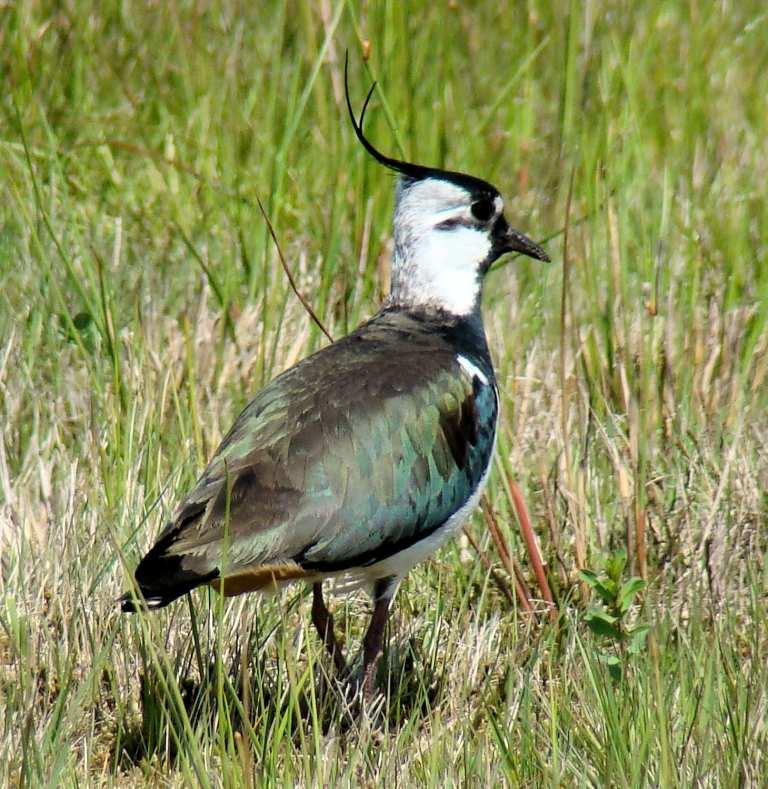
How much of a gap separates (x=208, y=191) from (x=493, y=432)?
2264 millimetres

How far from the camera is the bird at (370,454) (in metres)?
3.49

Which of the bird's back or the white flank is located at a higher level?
the bird's back

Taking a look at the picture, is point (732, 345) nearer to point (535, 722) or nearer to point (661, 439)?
point (661, 439)

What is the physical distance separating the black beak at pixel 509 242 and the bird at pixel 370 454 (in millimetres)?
106

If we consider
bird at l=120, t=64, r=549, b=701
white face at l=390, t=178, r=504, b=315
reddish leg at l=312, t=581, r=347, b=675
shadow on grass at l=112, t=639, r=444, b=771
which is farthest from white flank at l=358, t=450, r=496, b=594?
white face at l=390, t=178, r=504, b=315

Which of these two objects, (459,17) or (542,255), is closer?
(542,255)

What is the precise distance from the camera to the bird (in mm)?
3486

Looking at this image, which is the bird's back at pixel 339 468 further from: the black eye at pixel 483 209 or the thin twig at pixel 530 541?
the black eye at pixel 483 209

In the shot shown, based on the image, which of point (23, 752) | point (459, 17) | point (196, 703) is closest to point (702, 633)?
point (196, 703)

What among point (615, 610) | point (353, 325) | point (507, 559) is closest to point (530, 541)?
point (507, 559)

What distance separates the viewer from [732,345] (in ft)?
16.7

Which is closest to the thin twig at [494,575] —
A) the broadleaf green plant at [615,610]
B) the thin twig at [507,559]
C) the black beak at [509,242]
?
the thin twig at [507,559]

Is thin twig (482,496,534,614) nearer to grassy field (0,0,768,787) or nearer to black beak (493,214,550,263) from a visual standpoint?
grassy field (0,0,768,787)

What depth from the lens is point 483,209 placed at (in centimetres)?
460
